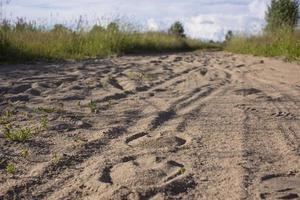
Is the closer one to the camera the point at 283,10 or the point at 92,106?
the point at 92,106

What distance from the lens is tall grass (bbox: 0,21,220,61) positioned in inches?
400

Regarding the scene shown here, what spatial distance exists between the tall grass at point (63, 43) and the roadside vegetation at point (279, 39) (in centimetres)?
361

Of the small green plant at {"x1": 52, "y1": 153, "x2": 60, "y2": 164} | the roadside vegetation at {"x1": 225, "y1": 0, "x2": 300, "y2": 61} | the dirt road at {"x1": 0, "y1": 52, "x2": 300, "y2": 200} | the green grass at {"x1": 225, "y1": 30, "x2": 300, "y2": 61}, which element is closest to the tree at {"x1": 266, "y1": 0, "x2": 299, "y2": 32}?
the roadside vegetation at {"x1": 225, "y1": 0, "x2": 300, "y2": 61}

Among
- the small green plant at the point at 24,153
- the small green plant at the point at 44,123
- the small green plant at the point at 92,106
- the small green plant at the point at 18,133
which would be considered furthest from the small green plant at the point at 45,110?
the small green plant at the point at 24,153

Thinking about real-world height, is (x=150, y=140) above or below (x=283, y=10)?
below

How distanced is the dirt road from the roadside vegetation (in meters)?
6.48

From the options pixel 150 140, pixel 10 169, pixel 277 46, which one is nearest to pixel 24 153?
pixel 10 169

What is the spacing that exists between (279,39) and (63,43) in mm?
6326

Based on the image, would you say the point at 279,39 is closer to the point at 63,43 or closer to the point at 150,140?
the point at 63,43

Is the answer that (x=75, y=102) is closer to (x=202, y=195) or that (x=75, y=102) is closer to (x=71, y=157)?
(x=71, y=157)

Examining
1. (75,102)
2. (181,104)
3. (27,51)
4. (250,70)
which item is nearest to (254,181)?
(181,104)

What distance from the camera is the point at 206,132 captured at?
436 centimetres

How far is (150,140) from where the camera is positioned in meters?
4.09

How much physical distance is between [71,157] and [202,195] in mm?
1065
